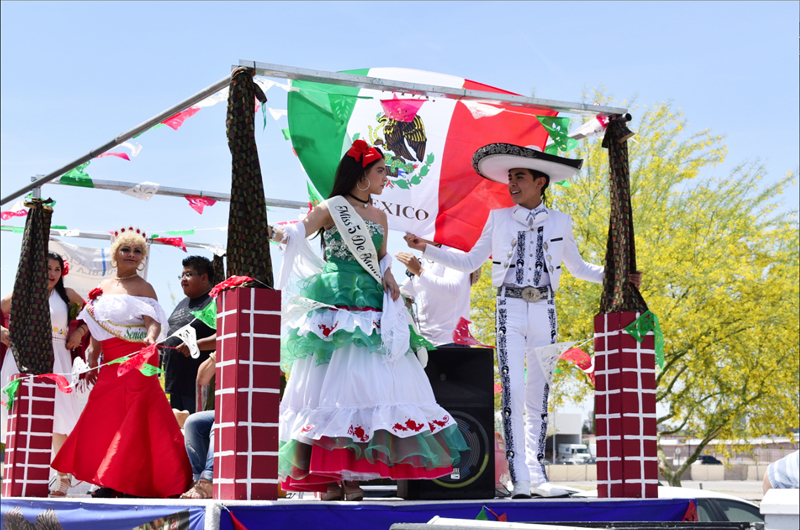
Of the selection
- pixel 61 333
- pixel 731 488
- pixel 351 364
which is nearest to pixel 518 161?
pixel 351 364

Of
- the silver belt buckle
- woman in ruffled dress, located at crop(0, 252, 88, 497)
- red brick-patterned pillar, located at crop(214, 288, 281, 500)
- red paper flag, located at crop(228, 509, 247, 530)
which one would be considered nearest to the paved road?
woman in ruffled dress, located at crop(0, 252, 88, 497)

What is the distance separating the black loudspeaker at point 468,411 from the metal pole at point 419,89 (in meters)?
1.69

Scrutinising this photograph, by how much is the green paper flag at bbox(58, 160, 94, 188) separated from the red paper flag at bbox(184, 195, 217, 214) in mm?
1313

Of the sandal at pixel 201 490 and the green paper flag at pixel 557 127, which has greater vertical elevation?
the green paper flag at pixel 557 127

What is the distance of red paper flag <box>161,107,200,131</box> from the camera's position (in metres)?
5.79

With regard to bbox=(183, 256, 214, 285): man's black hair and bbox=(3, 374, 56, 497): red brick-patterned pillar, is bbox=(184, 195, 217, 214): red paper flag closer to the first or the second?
bbox=(183, 256, 214, 285): man's black hair

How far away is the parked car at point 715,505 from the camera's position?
6504 millimetres

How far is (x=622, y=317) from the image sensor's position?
A: 5.43 metres

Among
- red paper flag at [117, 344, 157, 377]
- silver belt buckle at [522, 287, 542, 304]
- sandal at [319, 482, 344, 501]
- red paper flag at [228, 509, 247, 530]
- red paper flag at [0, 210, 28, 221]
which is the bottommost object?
red paper flag at [228, 509, 247, 530]

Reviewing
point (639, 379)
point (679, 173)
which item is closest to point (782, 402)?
point (679, 173)

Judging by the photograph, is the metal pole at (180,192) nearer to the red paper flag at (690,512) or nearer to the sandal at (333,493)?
the sandal at (333,493)

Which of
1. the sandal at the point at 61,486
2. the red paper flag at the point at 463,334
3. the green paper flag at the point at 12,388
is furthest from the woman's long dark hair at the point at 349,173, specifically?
the sandal at the point at 61,486

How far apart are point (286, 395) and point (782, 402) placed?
1370 cm

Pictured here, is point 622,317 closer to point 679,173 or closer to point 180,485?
point 180,485
